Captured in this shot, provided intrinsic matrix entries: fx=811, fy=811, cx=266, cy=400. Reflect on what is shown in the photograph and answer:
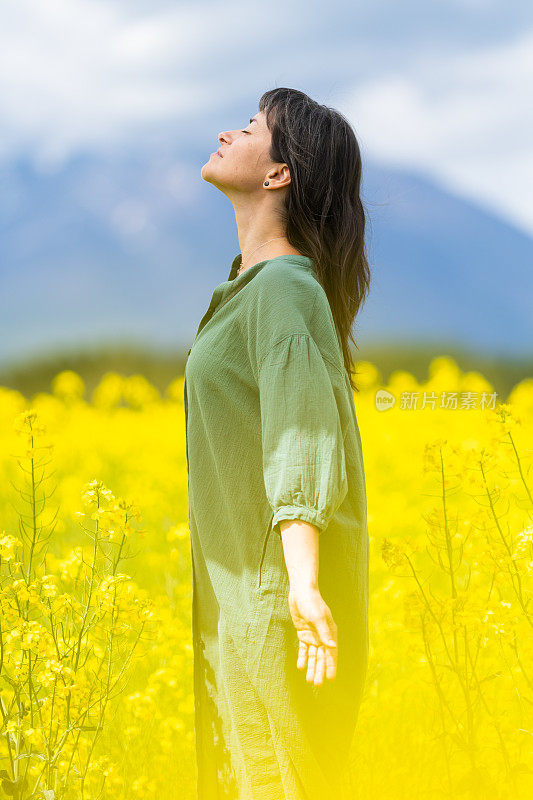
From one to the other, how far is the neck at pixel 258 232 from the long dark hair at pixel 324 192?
2 centimetres

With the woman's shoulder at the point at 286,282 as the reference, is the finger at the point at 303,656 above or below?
below

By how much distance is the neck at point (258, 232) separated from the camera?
4.89 ft

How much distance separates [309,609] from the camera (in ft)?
3.62

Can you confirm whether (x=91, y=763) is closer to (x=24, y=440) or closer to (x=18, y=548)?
(x=18, y=548)

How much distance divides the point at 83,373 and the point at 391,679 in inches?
68.9

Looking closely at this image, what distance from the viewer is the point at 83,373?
3.36 m

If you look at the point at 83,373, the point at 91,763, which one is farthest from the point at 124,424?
the point at 91,763

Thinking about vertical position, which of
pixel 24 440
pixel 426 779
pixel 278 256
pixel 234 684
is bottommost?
pixel 426 779

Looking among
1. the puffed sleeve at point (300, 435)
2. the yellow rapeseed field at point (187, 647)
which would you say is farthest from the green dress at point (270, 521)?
the yellow rapeseed field at point (187, 647)

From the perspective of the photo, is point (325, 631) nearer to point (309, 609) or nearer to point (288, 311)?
point (309, 609)

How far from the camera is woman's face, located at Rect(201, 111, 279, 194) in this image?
1521mm

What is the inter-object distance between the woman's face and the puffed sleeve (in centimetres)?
42

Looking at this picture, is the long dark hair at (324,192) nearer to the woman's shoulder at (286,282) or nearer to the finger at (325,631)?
the woman's shoulder at (286,282)

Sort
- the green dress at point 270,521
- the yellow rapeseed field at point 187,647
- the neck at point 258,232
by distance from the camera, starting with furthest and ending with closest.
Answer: the yellow rapeseed field at point 187,647, the neck at point 258,232, the green dress at point 270,521
